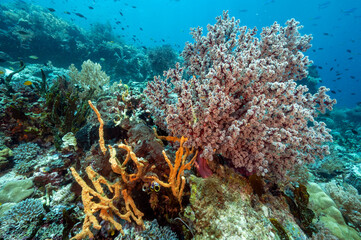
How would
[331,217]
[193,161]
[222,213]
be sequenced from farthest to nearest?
[331,217], [193,161], [222,213]

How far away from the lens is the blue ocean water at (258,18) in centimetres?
7819

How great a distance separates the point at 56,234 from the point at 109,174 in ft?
3.15

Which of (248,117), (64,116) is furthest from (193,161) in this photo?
(64,116)

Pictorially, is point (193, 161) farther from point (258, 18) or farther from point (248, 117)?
point (258, 18)

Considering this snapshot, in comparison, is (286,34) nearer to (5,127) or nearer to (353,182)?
(353,182)

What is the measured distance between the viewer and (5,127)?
389 cm

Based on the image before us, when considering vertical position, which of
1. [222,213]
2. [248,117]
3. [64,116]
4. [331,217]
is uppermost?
[248,117]

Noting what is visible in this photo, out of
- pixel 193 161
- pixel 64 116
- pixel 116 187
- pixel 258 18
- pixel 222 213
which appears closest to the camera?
pixel 116 187

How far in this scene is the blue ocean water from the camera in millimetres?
78188

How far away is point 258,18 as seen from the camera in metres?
104

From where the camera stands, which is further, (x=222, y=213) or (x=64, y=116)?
(x=64, y=116)

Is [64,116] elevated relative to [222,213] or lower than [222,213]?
lower

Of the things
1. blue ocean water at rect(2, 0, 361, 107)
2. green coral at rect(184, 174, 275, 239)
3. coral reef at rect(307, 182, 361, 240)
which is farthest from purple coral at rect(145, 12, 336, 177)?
blue ocean water at rect(2, 0, 361, 107)

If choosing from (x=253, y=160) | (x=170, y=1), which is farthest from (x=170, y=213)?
(x=170, y=1)
